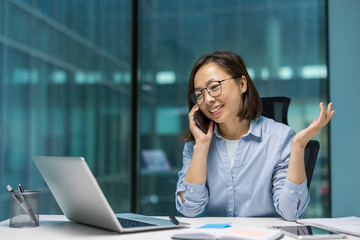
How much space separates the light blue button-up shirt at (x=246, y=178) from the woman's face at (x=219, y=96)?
0.42ft

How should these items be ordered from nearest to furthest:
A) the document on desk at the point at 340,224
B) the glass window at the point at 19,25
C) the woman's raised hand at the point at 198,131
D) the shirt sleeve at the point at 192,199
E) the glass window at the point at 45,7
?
1. the document on desk at the point at 340,224
2. the shirt sleeve at the point at 192,199
3. the woman's raised hand at the point at 198,131
4. the glass window at the point at 19,25
5. the glass window at the point at 45,7

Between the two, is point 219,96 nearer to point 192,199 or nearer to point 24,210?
point 192,199

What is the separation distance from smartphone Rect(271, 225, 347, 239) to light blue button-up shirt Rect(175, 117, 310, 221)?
49cm

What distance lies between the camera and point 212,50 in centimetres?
319

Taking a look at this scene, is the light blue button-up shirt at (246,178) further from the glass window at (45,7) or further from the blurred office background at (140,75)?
the glass window at (45,7)

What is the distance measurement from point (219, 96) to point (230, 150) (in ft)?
0.86

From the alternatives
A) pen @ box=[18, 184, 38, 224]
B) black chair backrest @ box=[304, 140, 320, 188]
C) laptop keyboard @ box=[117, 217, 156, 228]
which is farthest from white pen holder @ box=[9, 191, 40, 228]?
black chair backrest @ box=[304, 140, 320, 188]

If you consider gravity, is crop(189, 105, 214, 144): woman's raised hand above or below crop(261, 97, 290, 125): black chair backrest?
below

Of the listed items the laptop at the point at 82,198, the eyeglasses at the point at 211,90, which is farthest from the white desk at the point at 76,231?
the eyeglasses at the point at 211,90

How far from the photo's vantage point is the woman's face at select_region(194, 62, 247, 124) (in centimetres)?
174

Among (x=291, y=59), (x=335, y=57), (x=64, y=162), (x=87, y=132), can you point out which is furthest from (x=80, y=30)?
(x=64, y=162)

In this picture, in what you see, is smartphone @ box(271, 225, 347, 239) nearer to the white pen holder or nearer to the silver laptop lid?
the silver laptop lid

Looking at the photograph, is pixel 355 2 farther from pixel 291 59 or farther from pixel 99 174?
pixel 99 174

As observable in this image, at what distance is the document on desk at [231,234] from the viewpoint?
0.98 meters
